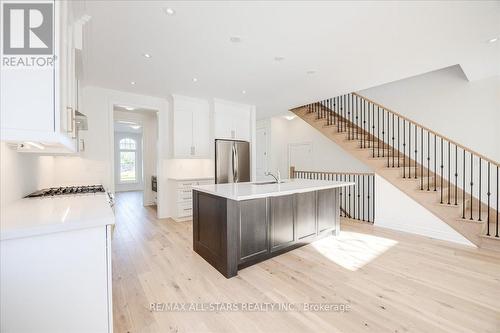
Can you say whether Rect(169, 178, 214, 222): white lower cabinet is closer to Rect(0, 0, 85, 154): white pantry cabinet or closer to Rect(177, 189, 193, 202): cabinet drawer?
Rect(177, 189, 193, 202): cabinet drawer

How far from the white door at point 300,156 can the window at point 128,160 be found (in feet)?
25.0

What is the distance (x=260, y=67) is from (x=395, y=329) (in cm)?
339

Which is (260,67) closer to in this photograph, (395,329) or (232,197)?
(232,197)

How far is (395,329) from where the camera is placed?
64.9 inches

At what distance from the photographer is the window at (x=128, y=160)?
33.9 ft

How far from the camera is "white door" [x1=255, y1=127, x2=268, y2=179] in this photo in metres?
7.94

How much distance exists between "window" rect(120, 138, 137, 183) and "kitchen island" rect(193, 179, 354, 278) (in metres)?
8.91

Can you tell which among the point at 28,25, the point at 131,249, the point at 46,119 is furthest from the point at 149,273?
the point at 28,25

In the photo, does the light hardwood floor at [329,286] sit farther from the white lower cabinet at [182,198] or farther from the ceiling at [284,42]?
the ceiling at [284,42]

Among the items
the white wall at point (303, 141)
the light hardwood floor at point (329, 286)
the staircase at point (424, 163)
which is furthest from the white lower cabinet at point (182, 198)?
the white wall at point (303, 141)

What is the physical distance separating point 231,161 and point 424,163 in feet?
13.9

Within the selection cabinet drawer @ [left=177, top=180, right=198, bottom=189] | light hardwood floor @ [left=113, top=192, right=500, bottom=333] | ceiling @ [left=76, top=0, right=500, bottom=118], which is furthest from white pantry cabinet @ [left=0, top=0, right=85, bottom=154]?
cabinet drawer @ [left=177, top=180, right=198, bottom=189]

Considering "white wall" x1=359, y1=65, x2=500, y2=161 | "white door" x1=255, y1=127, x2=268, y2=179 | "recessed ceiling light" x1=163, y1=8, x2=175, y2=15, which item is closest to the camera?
"recessed ceiling light" x1=163, y1=8, x2=175, y2=15

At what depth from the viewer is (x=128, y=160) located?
34.6 ft
